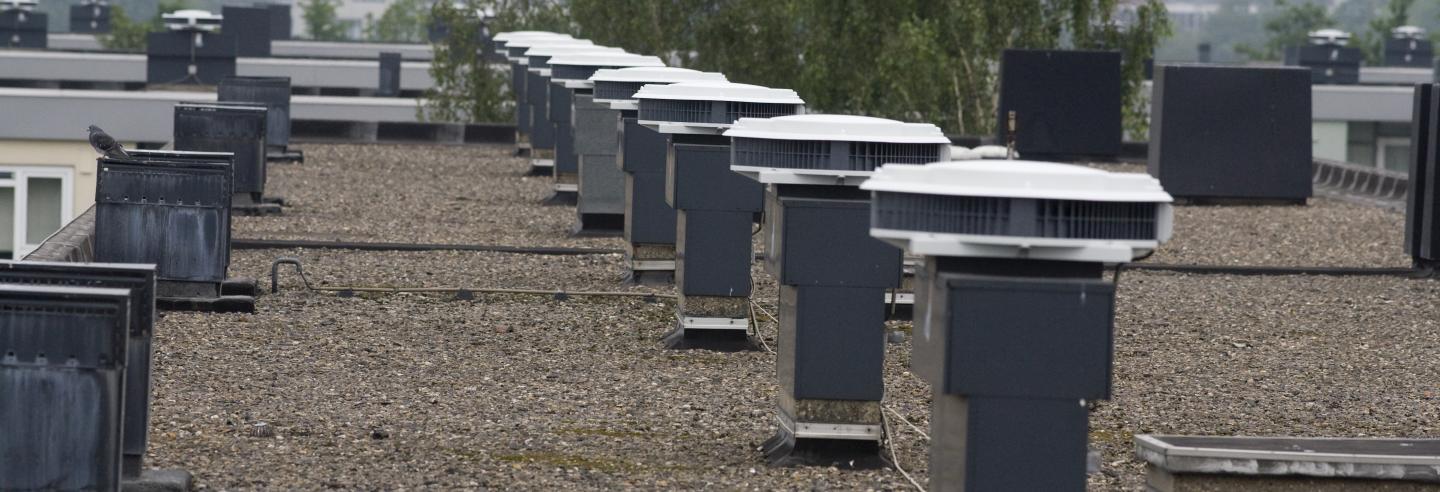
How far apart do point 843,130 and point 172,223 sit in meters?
6.09

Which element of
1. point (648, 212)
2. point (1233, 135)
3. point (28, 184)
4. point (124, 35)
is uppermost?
point (124, 35)

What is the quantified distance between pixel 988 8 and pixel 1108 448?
100 feet

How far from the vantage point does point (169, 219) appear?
13.8m

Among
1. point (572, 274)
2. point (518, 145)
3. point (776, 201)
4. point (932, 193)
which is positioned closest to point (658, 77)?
point (572, 274)

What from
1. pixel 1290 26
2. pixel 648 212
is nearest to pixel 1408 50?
pixel 1290 26

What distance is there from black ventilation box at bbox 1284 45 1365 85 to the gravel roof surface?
148 ft

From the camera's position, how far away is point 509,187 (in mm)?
Result: 26391

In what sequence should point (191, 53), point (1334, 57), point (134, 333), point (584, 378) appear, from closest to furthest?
point (134, 333)
point (584, 378)
point (191, 53)
point (1334, 57)

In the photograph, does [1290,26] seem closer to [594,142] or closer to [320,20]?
[320,20]

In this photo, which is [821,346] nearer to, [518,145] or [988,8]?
[518,145]

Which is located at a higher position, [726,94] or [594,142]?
[726,94]

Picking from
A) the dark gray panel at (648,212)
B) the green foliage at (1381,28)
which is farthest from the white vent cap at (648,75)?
the green foliage at (1381,28)

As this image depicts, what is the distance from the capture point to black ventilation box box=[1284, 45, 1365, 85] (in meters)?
63.5

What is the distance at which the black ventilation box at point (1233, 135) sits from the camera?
26109mm
